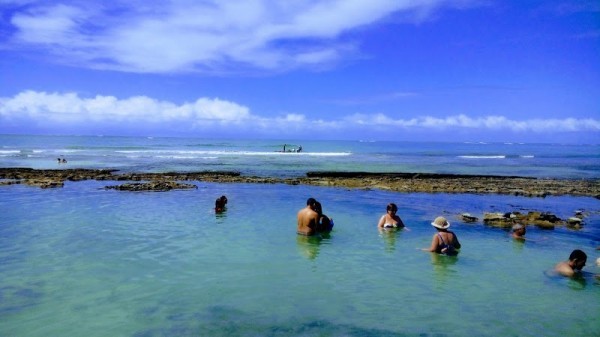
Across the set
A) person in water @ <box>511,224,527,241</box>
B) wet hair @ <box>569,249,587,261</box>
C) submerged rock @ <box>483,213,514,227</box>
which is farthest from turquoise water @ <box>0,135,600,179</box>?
wet hair @ <box>569,249,587,261</box>

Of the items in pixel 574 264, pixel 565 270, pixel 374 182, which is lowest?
pixel 565 270

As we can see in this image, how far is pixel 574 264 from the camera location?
390 inches

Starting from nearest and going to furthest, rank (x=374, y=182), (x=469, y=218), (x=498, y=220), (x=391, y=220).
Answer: (x=391, y=220), (x=498, y=220), (x=469, y=218), (x=374, y=182)

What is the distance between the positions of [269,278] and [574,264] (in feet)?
21.7

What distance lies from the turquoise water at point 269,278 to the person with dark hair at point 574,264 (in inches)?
10.5

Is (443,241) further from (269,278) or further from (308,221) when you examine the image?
(269,278)

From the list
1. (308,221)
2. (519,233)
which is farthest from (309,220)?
(519,233)

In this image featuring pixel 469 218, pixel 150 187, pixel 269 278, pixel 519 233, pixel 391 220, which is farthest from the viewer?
pixel 150 187

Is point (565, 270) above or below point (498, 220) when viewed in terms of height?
below

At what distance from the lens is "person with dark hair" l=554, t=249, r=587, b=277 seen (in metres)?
9.79

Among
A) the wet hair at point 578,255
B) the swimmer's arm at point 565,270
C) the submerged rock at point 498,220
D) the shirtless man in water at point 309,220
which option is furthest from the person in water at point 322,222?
the wet hair at point 578,255

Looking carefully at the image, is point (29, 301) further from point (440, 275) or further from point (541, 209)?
point (541, 209)

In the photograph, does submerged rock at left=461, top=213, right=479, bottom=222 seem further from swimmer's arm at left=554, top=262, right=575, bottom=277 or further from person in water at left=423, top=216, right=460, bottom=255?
swimmer's arm at left=554, top=262, right=575, bottom=277

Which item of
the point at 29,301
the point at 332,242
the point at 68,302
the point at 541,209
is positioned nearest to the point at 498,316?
the point at 332,242
